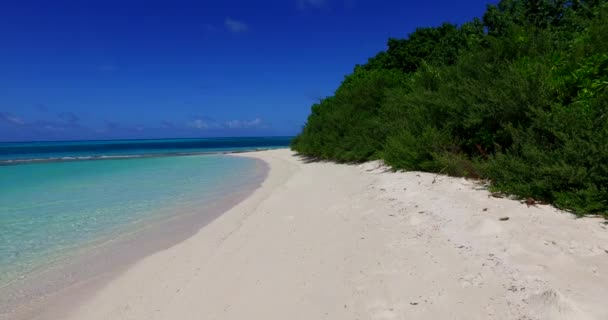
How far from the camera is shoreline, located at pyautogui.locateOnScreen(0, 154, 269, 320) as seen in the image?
3.82m

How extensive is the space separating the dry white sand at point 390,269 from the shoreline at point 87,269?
0.29m

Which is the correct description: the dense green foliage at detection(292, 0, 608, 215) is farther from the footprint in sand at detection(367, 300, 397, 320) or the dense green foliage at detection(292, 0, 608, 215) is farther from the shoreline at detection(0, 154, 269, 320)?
the shoreline at detection(0, 154, 269, 320)

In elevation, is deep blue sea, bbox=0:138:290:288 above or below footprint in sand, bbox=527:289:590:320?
below

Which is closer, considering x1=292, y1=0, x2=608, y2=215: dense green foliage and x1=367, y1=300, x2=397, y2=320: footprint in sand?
x1=367, y1=300, x2=397, y2=320: footprint in sand

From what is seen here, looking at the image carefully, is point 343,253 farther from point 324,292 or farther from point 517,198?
point 517,198

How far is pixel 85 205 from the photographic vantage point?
9305 mm

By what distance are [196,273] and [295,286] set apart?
4.66ft

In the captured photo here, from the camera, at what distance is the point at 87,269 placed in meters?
4.82

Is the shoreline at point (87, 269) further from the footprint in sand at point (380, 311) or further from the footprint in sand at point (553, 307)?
the footprint in sand at point (553, 307)

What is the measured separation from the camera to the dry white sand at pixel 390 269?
108 inches

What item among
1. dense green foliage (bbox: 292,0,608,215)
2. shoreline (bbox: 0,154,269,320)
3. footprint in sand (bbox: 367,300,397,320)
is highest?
dense green foliage (bbox: 292,0,608,215)

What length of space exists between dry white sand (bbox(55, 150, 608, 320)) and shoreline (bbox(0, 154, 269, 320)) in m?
0.29

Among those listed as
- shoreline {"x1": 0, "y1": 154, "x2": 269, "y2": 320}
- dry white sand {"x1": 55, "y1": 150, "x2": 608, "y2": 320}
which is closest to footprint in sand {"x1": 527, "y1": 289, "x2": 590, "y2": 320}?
dry white sand {"x1": 55, "y1": 150, "x2": 608, "y2": 320}

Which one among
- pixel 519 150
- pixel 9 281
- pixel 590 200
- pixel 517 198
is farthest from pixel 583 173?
pixel 9 281
